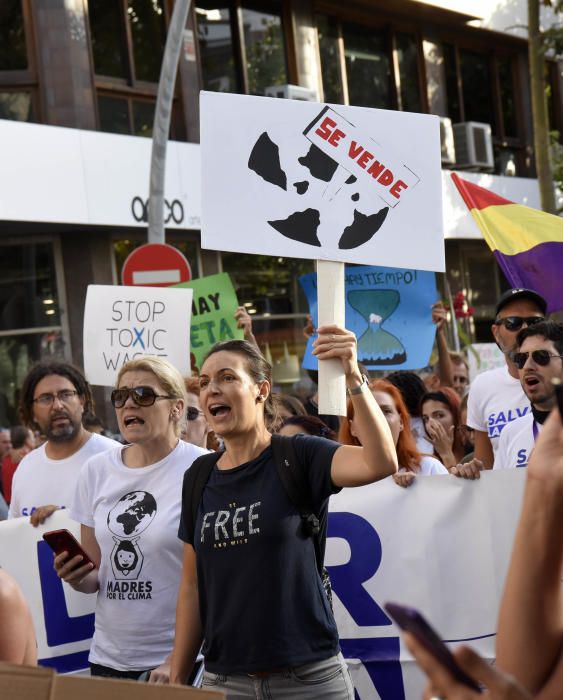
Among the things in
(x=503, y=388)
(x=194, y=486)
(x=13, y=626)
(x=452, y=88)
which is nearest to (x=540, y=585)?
(x=13, y=626)

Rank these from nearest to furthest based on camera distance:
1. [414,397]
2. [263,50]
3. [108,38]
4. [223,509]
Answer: [223,509]
[414,397]
[108,38]
[263,50]

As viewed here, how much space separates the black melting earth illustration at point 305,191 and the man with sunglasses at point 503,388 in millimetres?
1736

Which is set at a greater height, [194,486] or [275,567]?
[194,486]

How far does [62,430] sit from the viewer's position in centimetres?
508

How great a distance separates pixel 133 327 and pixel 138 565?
298 centimetres

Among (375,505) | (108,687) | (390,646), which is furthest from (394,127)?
(108,687)

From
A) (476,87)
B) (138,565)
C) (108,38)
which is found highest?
(476,87)

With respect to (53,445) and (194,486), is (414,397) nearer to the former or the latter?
(53,445)

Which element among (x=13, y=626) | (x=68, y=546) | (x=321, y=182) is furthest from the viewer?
(x=68, y=546)

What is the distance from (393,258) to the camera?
3.91 m

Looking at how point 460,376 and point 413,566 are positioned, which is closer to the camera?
point 413,566

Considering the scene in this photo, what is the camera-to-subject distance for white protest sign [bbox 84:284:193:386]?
6895 mm

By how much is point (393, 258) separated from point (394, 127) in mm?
456

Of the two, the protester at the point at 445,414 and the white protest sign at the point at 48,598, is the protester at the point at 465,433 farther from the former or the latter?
the white protest sign at the point at 48,598
